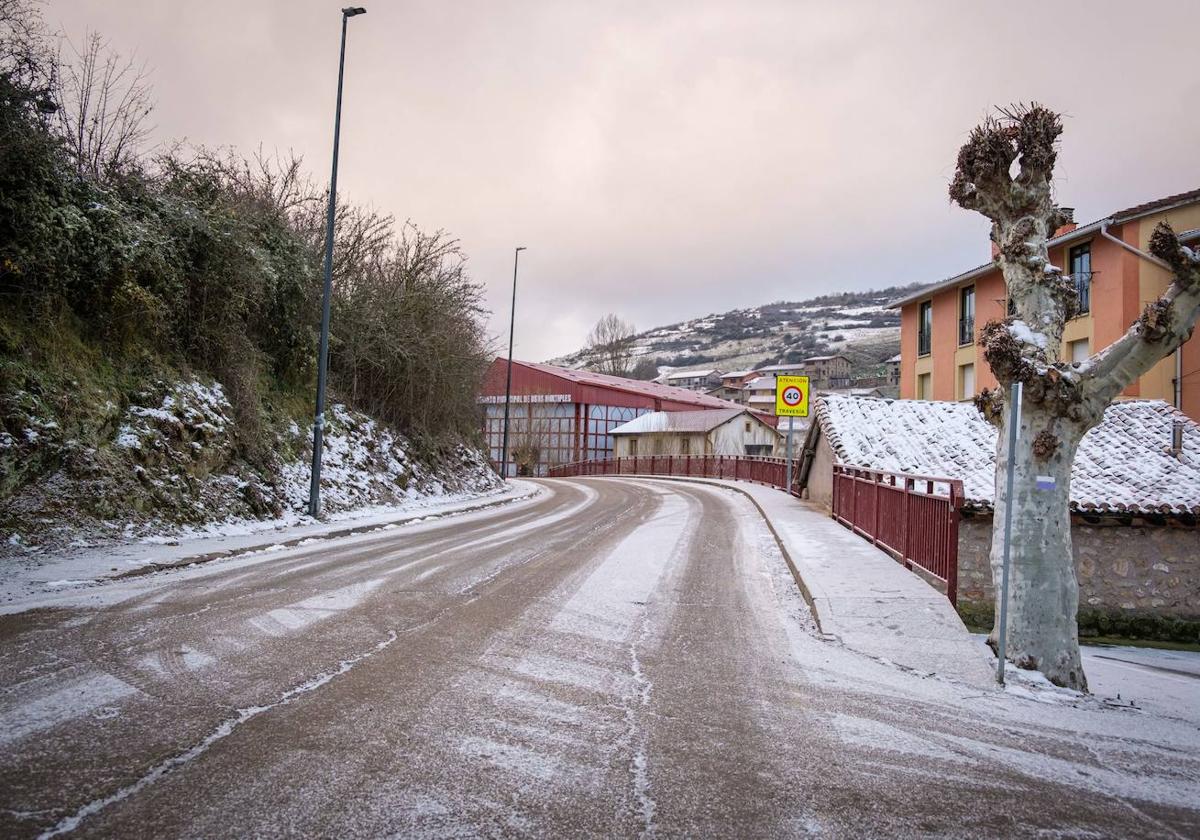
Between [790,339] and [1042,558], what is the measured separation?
6455 inches

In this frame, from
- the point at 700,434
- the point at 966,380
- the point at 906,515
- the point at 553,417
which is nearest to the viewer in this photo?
the point at 906,515

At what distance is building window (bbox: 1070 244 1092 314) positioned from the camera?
25.0m

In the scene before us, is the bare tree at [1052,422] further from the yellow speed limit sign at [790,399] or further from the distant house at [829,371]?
the distant house at [829,371]

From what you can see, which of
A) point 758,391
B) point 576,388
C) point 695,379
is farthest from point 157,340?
point 695,379

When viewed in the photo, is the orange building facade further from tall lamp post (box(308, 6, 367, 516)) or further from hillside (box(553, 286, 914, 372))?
hillside (box(553, 286, 914, 372))

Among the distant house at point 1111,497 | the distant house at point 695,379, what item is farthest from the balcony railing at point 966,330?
the distant house at point 695,379

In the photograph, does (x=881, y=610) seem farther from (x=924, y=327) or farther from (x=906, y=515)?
(x=924, y=327)

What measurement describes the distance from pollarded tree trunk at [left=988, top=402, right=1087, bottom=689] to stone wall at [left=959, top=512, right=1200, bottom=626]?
25.3ft

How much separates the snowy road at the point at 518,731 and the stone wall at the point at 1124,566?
7.88 m

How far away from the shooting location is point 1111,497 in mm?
Result: 13930

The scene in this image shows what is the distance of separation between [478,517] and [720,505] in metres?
7.77

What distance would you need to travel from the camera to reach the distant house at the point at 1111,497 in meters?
13.4

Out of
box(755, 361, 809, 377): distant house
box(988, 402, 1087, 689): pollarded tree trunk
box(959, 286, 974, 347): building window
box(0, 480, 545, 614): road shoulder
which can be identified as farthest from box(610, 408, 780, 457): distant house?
box(755, 361, 809, 377): distant house

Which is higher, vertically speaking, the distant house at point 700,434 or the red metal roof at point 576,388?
the red metal roof at point 576,388
